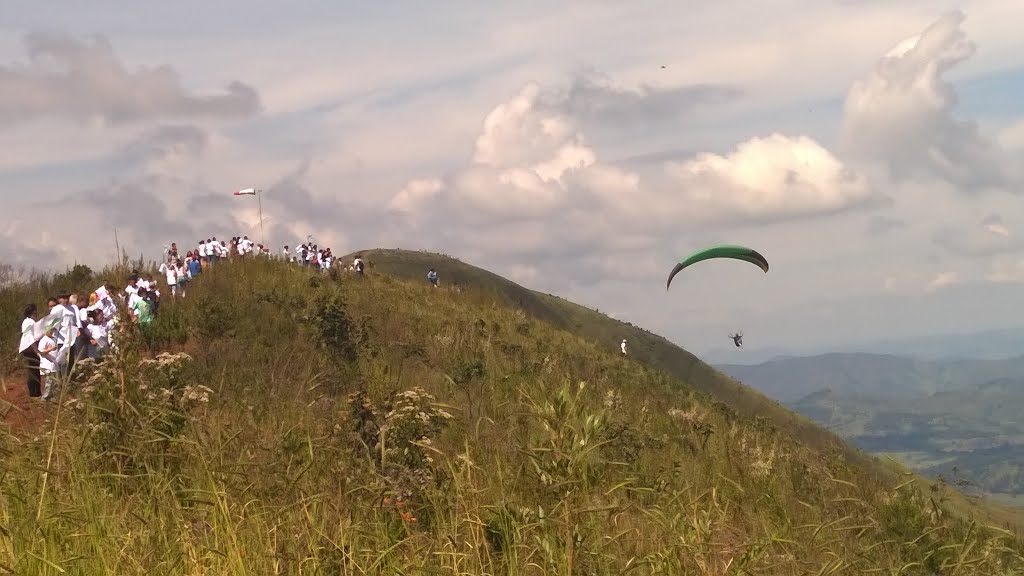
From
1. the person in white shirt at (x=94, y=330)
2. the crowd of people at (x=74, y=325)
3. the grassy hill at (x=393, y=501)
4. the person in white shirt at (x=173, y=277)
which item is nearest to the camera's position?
the grassy hill at (x=393, y=501)

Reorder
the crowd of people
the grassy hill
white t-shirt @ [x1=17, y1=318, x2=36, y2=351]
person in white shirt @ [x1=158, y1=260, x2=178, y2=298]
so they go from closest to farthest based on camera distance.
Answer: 1. the grassy hill
2. the crowd of people
3. white t-shirt @ [x1=17, y1=318, x2=36, y2=351]
4. person in white shirt @ [x1=158, y1=260, x2=178, y2=298]

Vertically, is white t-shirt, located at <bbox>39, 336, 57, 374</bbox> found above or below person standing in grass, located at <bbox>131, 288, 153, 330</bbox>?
below

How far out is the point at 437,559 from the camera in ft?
13.9

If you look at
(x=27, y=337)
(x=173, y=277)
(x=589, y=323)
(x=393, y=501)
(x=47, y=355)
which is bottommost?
(x=393, y=501)

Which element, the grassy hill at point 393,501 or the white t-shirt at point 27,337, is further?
the white t-shirt at point 27,337

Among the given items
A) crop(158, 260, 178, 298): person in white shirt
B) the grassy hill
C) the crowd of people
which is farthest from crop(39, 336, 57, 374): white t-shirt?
crop(158, 260, 178, 298): person in white shirt

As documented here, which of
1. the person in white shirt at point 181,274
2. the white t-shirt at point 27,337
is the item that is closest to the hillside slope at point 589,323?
the person in white shirt at point 181,274

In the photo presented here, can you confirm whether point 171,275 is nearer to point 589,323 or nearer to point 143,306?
point 143,306

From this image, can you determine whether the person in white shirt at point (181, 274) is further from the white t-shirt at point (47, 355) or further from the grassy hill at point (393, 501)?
the grassy hill at point (393, 501)

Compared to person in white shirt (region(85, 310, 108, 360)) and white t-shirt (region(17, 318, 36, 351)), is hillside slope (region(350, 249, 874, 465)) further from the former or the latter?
white t-shirt (region(17, 318, 36, 351))

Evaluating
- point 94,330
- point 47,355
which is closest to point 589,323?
point 94,330

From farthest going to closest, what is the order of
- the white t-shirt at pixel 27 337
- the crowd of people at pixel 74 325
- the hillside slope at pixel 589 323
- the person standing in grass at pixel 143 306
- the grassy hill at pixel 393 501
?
1. the hillside slope at pixel 589 323
2. the person standing in grass at pixel 143 306
3. the white t-shirt at pixel 27 337
4. the crowd of people at pixel 74 325
5. the grassy hill at pixel 393 501

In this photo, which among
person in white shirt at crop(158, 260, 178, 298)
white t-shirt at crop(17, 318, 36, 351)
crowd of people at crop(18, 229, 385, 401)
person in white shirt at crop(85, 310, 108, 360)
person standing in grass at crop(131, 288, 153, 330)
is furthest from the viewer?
person in white shirt at crop(158, 260, 178, 298)

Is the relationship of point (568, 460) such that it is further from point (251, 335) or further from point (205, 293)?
point (205, 293)
